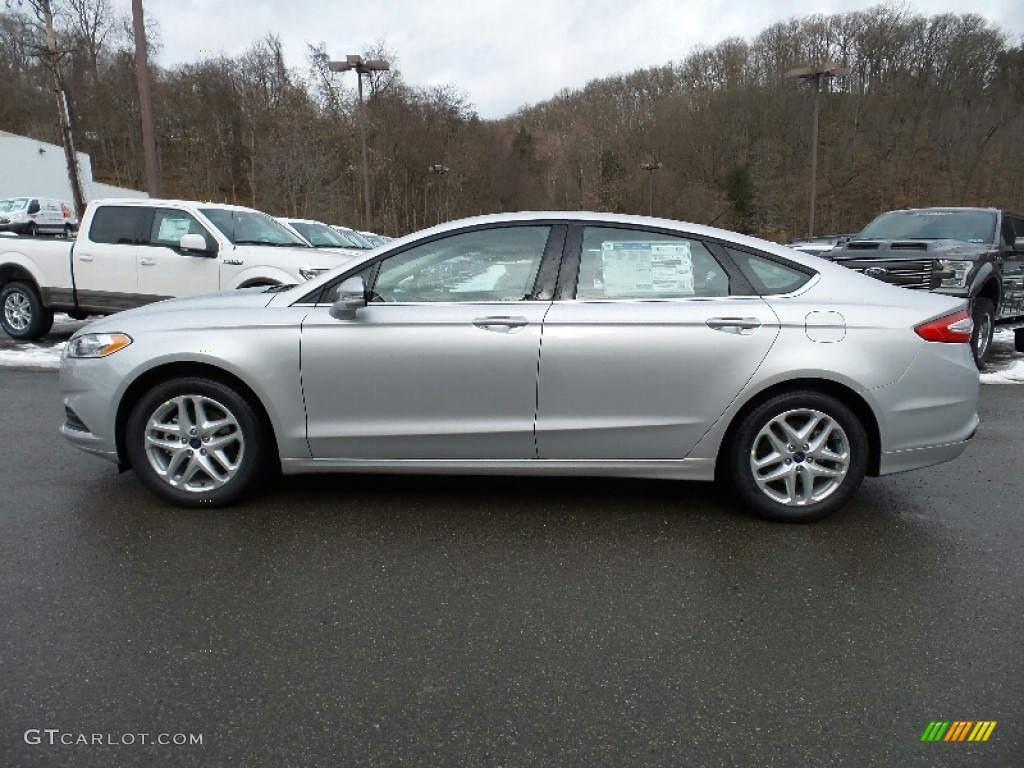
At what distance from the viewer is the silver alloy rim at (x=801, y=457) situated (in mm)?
3768

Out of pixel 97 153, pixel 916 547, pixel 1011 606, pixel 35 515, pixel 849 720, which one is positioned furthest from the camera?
pixel 97 153

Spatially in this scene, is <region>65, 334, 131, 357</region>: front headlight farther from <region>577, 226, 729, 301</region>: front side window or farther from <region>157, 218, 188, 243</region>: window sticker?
<region>157, 218, 188, 243</region>: window sticker

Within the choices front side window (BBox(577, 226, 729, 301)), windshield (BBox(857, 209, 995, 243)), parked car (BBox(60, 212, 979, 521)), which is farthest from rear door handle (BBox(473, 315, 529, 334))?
windshield (BBox(857, 209, 995, 243))

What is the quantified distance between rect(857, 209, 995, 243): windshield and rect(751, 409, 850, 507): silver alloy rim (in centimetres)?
722

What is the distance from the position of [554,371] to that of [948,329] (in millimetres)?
2014

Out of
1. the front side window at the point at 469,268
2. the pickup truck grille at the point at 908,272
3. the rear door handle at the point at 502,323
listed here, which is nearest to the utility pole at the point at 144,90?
the front side window at the point at 469,268

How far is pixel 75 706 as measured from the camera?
7.64ft

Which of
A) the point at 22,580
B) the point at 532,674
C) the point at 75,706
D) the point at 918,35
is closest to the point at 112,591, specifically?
the point at 22,580

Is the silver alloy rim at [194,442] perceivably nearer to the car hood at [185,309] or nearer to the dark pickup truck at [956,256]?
the car hood at [185,309]

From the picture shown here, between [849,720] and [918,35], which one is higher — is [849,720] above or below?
below

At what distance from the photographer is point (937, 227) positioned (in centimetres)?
984

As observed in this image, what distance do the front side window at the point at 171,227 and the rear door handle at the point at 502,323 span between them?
710 cm

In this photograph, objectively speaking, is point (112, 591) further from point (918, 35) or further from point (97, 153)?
point (918, 35)

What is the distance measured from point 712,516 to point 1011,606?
54.2 inches
